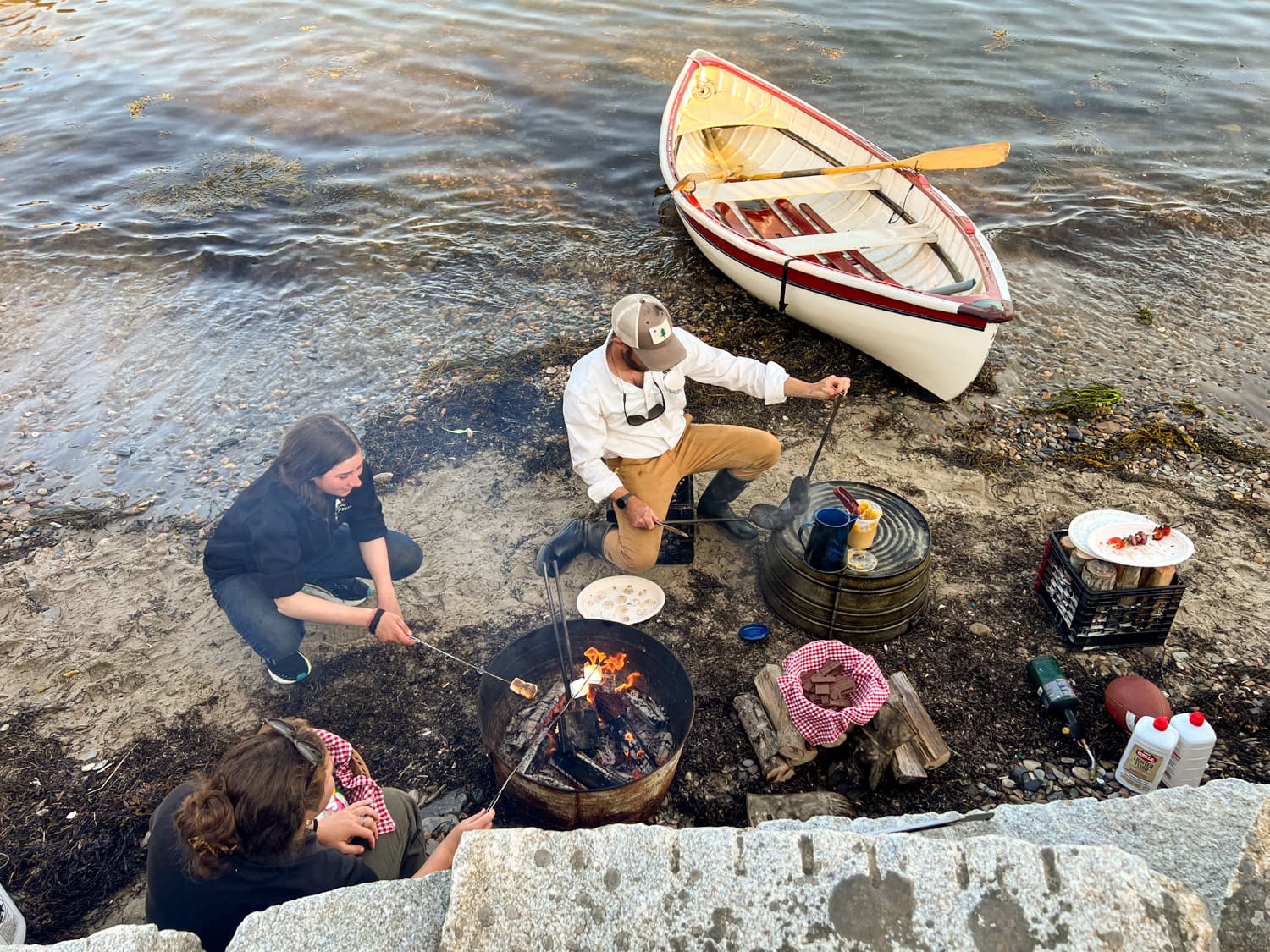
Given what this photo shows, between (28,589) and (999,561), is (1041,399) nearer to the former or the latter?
(999,561)

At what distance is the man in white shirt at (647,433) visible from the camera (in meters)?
5.14

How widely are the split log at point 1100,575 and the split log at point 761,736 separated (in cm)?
222

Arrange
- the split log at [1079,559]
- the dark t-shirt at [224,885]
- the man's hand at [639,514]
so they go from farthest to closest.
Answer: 1. the man's hand at [639,514]
2. the split log at [1079,559]
3. the dark t-shirt at [224,885]

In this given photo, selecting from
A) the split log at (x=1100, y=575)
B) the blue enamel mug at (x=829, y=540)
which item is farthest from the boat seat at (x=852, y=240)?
the split log at (x=1100, y=575)

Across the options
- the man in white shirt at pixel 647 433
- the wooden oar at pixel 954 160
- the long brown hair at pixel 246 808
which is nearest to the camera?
the long brown hair at pixel 246 808

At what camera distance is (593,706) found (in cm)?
443

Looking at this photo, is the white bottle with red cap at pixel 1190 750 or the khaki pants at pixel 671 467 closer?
the white bottle with red cap at pixel 1190 750

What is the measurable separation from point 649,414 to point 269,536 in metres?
2.53

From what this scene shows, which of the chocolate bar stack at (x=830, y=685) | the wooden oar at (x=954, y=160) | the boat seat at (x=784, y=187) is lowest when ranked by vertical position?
the chocolate bar stack at (x=830, y=685)

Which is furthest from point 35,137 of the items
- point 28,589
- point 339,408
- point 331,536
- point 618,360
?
point 618,360

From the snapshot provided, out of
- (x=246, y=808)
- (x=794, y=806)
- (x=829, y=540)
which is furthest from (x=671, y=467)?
(x=246, y=808)

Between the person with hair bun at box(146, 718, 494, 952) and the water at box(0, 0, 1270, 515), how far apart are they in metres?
4.44

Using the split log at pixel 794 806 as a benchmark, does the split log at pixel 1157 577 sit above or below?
above

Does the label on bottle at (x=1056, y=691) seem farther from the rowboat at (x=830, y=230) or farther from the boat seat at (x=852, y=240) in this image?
the boat seat at (x=852, y=240)
